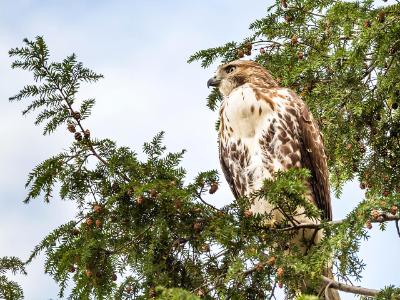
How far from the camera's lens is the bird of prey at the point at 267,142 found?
20.0ft

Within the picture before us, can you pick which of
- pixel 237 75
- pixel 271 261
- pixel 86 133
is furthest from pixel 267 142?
pixel 271 261

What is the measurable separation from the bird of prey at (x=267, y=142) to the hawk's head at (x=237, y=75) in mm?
309

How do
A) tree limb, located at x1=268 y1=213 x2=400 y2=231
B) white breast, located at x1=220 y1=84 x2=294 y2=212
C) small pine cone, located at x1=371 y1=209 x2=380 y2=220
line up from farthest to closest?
white breast, located at x1=220 y1=84 x2=294 y2=212
tree limb, located at x1=268 y1=213 x2=400 y2=231
small pine cone, located at x1=371 y1=209 x2=380 y2=220

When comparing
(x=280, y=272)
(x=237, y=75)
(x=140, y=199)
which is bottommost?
(x=280, y=272)

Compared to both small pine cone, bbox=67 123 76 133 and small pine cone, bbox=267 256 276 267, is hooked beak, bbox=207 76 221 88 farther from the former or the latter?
small pine cone, bbox=267 256 276 267

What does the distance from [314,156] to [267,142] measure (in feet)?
1.56

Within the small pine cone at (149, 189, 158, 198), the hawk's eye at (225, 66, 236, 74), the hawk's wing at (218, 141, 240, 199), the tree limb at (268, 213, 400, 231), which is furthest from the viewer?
the hawk's eye at (225, 66, 236, 74)

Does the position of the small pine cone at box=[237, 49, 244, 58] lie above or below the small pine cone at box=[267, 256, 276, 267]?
above

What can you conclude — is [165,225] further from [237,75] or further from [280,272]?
[237,75]

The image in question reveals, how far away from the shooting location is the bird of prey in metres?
6.11

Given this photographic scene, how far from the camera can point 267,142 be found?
6.12m

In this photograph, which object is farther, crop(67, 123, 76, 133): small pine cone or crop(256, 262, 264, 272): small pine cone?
crop(67, 123, 76, 133): small pine cone

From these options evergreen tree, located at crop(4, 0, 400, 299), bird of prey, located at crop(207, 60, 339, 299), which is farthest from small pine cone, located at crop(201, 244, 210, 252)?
bird of prey, located at crop(207, 60, 339, 299)

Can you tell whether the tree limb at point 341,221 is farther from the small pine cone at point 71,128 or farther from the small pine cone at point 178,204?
the small pine cone at point 71,128
